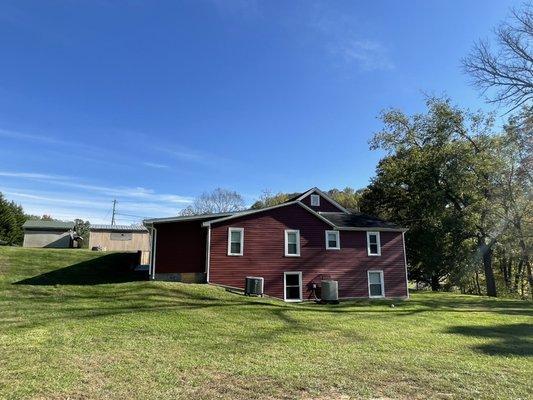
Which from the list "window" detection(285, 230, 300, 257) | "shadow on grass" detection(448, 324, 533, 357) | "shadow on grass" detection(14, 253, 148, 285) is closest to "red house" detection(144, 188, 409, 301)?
"window" detection(285, 230, 300, 257)

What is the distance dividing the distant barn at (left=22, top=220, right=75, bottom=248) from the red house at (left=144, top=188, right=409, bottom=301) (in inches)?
1082

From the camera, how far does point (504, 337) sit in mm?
12406

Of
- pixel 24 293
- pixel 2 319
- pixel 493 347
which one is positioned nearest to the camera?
pixel 493 347

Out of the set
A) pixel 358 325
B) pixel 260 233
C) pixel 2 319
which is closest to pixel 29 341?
pixel 2 319

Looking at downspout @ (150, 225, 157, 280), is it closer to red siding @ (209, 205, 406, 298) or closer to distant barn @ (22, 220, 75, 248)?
red siding @ (209, 205, 406, 298)

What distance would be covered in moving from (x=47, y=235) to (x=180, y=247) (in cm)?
2897

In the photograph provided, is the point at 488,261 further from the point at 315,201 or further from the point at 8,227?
the point at 8,227

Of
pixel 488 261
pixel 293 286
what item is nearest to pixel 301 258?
pixel 293 286

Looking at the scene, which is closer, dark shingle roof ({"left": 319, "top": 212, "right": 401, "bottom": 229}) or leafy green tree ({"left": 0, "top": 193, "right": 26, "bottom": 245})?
dark shingle roof ({"left": 319, "top": 212, "right": 401, "bottom": 229})

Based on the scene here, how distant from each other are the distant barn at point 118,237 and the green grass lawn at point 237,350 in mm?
26314

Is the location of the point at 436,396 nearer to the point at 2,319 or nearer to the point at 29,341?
the point at 29,341

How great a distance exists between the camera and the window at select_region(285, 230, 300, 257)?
76.0ft

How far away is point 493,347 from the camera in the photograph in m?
10.6

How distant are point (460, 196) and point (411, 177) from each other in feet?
13.7
